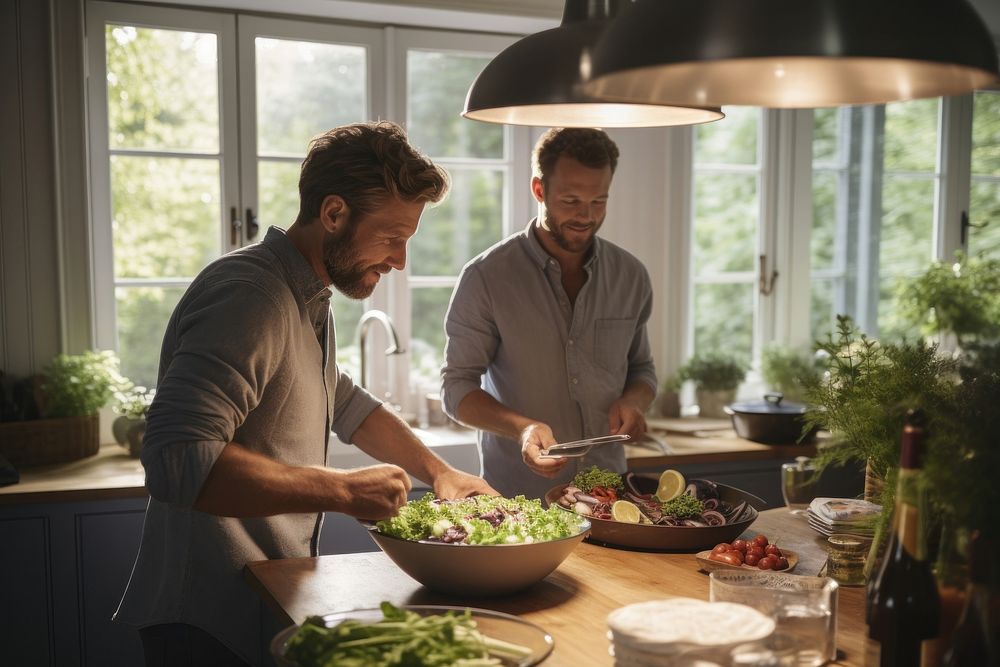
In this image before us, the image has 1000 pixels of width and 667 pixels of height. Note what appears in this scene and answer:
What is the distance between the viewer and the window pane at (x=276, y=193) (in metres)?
3.71

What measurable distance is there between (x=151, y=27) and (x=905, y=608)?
317 cm

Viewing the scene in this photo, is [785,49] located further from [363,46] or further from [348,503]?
[363,46]

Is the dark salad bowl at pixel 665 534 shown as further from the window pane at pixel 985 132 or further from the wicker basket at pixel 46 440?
the window pane at pixel 985 132

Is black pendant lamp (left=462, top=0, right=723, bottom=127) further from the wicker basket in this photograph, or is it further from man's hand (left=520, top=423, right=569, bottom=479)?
the wicker basket

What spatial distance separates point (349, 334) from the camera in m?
3.91

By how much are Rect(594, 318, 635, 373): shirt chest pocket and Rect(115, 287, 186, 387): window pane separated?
1.59 m

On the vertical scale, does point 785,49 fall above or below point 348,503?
above

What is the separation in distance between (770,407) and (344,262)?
7.44 ft

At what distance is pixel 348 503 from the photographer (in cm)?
166

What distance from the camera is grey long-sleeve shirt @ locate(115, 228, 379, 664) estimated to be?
1.59 metres

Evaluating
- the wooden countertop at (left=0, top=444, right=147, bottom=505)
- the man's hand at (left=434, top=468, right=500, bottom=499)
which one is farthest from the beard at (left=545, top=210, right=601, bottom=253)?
the wooden countertop at (left=0, top=444, right=147, bottom=505)

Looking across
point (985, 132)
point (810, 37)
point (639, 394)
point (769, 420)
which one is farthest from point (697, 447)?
point (810, 37)

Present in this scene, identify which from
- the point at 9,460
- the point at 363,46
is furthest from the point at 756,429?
the point at 9,460

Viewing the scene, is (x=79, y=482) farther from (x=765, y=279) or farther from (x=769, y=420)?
(x=765, y=279)
